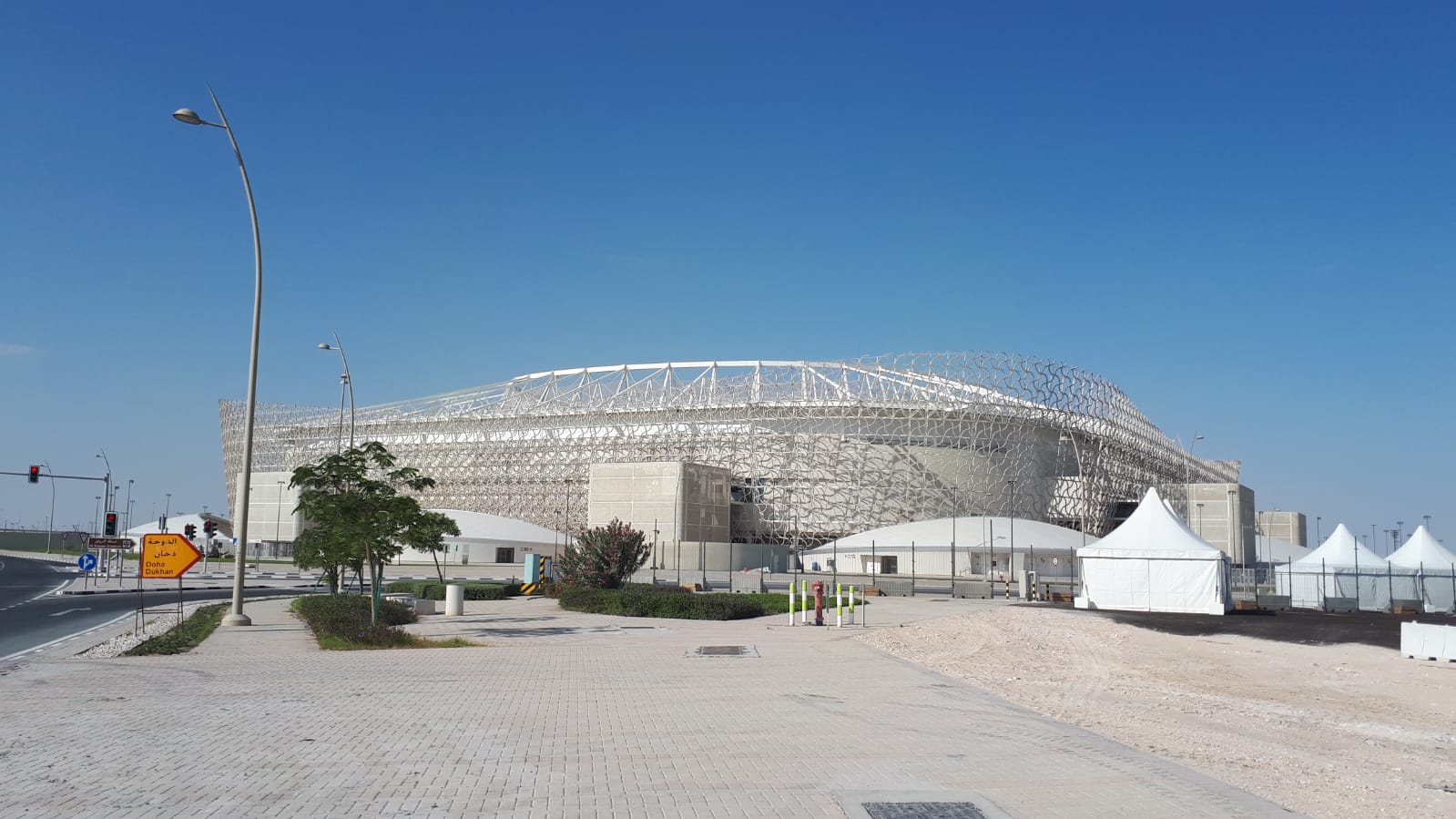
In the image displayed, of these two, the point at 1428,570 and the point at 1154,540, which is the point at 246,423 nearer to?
the point at 1154,540

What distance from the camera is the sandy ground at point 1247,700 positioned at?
946 centimetres

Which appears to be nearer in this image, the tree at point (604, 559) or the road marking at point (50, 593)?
the road marking at point (50, 593)

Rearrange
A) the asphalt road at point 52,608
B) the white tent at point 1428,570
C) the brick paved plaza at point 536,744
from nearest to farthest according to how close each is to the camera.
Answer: the brick paved plaza at point 536,744
the asphalt road at point 52,608
the white tent at point 1428,570

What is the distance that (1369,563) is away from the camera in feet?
142

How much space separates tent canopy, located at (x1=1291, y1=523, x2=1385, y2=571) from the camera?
43.8 m

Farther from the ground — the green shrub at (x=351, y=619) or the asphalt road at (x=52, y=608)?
the green shrub at (x=351, y=619)

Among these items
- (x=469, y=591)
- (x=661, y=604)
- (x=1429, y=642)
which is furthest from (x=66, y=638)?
(x=1429, y=642)

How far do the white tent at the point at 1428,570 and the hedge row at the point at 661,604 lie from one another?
91.4 ft

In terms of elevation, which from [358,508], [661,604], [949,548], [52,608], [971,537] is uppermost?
[358,508]

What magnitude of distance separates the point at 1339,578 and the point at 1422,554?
159 inches

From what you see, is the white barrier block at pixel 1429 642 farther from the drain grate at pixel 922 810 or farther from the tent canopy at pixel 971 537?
the tent canopy at pixel 971 537

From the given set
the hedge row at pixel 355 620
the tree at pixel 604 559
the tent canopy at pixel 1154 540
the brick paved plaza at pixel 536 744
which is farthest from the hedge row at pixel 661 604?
the tent canopy at pixel 1154 540

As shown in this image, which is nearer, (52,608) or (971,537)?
Answer: (52,608)

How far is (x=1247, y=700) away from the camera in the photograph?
15.4 metres
